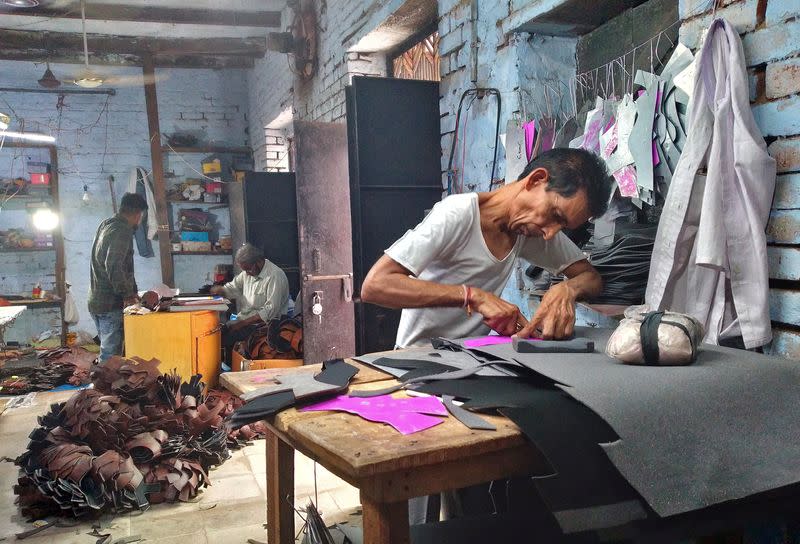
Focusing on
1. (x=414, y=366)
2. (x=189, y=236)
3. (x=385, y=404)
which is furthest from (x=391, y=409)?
(x=189, y=236)

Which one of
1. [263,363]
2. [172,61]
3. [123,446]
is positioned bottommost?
[123,446]

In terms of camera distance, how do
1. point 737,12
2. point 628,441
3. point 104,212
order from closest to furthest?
point 628,441
point 737,12
point 104,212

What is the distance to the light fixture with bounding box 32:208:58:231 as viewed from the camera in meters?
9.37

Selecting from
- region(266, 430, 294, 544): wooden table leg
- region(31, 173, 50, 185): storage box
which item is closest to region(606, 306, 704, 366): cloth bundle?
region(266, 430, 294, 544): wooden table leg

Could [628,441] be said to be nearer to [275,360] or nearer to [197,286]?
[275,360]

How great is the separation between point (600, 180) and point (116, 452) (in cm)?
326

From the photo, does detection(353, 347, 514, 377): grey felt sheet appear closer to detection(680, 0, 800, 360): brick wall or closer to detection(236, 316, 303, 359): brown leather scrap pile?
detection(680, 0, 800, 360): brick wall

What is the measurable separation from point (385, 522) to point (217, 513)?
8.95 feet

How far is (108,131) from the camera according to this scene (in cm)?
994

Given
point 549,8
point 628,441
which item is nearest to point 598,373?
point 628,441

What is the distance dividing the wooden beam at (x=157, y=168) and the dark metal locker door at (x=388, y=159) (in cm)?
627

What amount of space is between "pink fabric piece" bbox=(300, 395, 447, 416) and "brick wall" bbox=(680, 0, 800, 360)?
117 centimetres

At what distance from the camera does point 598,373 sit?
1.39 m

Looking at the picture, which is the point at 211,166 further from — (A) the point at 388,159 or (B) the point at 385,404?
(B) the point at 385,404
